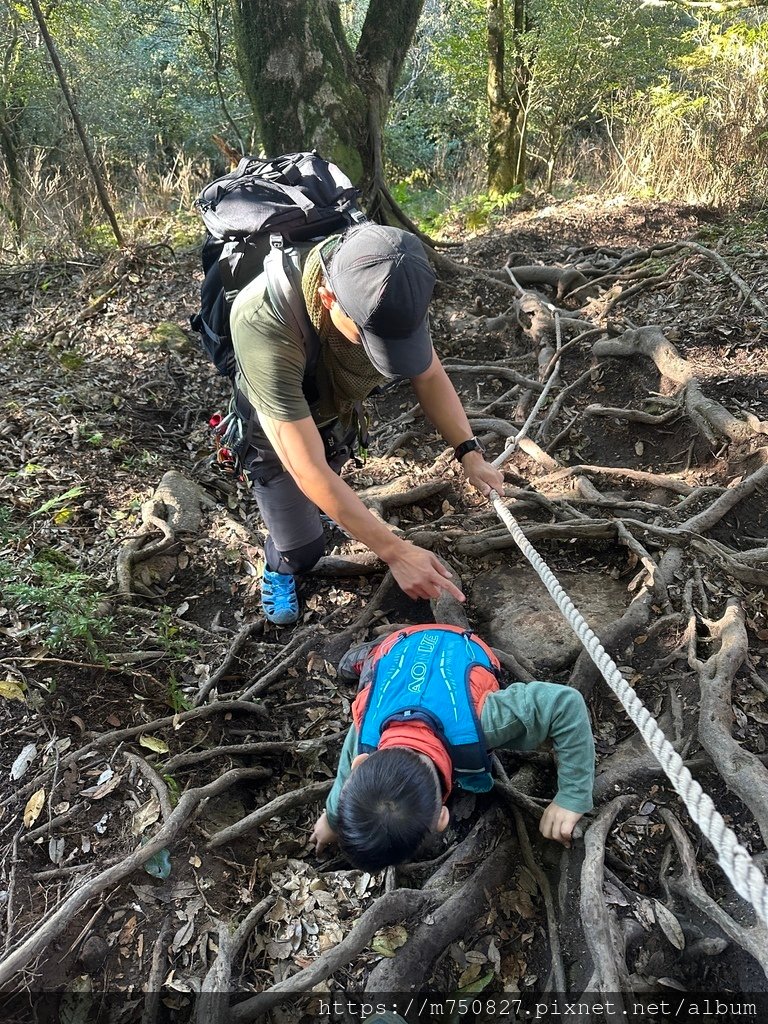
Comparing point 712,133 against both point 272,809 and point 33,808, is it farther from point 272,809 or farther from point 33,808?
point 33,808

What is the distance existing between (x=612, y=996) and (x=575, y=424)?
123 inches

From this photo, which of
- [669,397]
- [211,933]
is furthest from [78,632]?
[669,397]

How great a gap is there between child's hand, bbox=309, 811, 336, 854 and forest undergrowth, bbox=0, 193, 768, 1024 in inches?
3.1

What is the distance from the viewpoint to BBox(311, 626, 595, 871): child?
5.70 ft

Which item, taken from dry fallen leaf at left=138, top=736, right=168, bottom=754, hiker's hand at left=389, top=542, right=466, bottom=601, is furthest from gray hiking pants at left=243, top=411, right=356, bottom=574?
dry fallen leaf at left=138, top=736, right=168, bottom=754

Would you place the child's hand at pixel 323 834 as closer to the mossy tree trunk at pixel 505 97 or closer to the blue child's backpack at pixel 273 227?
the blue child's backpack at pixel 273 227

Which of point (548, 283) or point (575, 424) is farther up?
point (548, 283)

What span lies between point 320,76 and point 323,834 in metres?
5.16

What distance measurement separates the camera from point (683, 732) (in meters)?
2.30

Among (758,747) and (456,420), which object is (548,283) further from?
(758,747)

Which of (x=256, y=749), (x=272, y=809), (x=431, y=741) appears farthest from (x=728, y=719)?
(x=256, y=749)

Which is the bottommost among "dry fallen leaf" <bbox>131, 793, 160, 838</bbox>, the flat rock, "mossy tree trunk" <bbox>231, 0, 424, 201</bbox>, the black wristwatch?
the flat rock

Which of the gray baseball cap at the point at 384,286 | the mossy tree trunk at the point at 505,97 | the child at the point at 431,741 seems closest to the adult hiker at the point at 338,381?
Result: the gray baseball cap at the point at 384,286

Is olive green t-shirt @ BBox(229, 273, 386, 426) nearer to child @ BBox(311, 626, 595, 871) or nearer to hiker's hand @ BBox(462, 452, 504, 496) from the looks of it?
hiker's hand @ BBox(462, 452, 504, 496)
